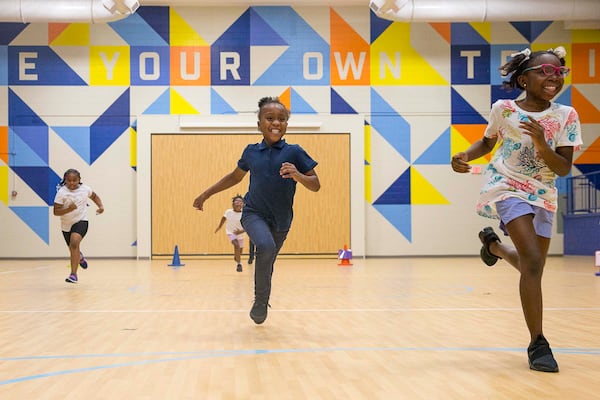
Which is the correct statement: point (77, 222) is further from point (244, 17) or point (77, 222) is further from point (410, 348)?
point (244, 17)

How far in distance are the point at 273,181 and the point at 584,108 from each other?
50.8 ft

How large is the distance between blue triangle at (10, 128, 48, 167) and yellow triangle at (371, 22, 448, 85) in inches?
320

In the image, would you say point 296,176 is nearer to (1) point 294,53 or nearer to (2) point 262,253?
(2) point 262,253

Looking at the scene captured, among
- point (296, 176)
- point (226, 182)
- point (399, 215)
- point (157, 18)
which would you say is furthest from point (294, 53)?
point (296, 176)

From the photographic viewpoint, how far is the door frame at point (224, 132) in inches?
712

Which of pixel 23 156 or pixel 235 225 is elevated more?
pixel 23 156

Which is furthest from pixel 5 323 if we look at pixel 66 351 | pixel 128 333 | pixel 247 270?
pixel 247 270

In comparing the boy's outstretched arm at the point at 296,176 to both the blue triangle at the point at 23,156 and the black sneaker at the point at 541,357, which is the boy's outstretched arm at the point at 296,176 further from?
the blue triangle at the point at 23,156

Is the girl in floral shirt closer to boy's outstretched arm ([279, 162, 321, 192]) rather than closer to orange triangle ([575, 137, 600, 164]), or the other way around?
boy's outstretched arm ([279, 162, 321, 192])

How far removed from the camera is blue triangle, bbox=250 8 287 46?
61.2 feet

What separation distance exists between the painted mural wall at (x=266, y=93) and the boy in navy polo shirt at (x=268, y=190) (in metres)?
13.2

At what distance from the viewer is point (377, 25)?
61.8 feet

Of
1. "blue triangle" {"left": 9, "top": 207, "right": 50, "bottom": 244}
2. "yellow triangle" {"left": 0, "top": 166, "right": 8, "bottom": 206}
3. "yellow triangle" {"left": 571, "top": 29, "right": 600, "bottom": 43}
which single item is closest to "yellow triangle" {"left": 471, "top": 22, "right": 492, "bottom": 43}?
"yellow triangle" {"left": 571, "top": 29, "right": 600, "bottom": 43}

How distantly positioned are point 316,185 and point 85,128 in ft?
47.0
